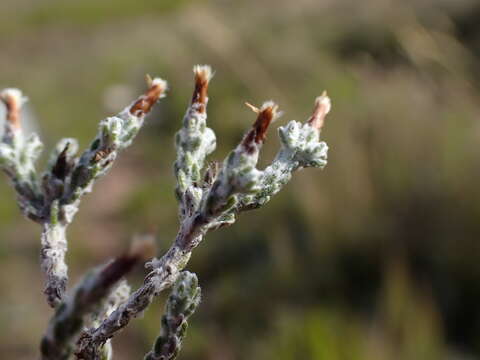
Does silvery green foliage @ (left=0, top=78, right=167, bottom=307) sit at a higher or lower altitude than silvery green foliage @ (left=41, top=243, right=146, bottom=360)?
higher

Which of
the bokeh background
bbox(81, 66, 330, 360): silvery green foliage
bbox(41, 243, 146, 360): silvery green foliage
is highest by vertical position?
the bokeh background

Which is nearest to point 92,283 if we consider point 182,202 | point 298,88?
point 182,202

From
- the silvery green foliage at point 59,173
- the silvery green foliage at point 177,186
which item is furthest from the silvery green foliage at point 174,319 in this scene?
the silvery green foliage at point 59,173

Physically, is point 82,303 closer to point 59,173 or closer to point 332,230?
point 59,173

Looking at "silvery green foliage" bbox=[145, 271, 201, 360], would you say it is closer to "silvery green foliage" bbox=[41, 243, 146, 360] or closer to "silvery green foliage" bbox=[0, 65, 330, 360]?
"silvery green foliage" bbox=[0, 65, 330, 360]

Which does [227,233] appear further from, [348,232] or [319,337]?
[319,337]

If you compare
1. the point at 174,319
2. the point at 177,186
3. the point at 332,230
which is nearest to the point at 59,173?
the point at 177,186

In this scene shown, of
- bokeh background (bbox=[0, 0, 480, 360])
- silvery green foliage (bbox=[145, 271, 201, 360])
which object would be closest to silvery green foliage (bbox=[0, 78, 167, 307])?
silvery green foliage (bbox=[145, 271, 201, 360])
